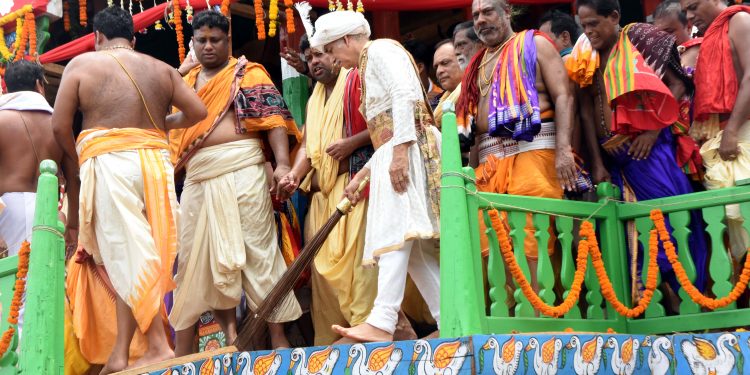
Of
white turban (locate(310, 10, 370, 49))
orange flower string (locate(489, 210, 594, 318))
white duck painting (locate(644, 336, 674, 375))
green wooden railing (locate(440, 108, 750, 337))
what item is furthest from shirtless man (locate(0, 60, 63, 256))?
white duck painting (locate(644, 336, 674, 375))

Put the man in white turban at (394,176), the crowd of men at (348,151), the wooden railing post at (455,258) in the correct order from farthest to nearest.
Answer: the crowd of men at (348,151) → the man in white turban at (394,176) → the wooden railing post at (455,258)

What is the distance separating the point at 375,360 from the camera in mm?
4711

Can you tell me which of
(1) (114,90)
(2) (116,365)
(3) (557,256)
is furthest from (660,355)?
(1) (114,90)

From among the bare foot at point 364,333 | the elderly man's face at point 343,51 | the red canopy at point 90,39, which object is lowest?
the bare foot at point 364,333

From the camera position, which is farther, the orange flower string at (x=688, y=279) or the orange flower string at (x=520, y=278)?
the orange flower string at (x=688, y=279)

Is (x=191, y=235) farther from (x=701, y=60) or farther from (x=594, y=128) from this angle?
(x=701, y=60)

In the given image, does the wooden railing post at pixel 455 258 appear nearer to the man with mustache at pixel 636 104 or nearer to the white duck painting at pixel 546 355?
the white duck painting at pixel 546 355

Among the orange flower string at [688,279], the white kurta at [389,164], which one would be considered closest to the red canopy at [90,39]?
the white kurta at [389,164]

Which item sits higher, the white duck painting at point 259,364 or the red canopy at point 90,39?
the red canopy at point 90,39

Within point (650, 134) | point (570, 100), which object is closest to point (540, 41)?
point (570, 100)

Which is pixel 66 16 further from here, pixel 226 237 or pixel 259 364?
pixel 259 364

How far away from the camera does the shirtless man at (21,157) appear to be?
6605 mm

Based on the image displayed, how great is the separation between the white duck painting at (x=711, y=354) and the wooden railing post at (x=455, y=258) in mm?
935

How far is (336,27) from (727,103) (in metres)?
2.01
